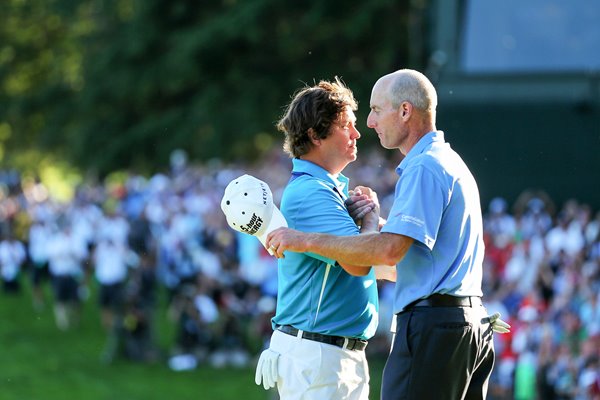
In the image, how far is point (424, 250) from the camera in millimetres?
4809

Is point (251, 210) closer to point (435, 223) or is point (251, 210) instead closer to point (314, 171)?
point (314, 171)

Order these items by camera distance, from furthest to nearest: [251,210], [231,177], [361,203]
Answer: [231,177]
[361,203]
[251,210]

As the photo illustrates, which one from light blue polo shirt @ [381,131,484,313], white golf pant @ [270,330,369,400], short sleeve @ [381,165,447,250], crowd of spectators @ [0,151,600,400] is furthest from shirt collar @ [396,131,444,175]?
crowd of spectators @ [0,151,600,400]

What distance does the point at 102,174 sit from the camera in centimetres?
3023

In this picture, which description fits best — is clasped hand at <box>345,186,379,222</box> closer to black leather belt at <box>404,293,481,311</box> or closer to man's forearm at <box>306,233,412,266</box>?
man's forearm at <box>306,233,412,266</box>

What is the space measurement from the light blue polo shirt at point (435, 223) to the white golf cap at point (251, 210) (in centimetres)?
50

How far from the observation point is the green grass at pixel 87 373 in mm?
19328

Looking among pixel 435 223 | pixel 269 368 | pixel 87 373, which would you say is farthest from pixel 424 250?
pixel 87 373

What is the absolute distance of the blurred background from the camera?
1620 centimetres

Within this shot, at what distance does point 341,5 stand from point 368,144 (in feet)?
12.0

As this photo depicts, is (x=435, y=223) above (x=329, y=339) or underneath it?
above

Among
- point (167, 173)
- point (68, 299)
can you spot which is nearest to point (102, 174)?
point (167, 173)

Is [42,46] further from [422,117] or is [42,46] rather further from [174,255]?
[422,117]

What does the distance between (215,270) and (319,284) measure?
15.0 metres
